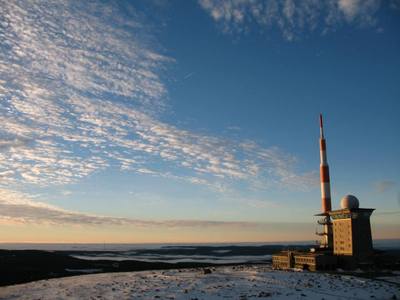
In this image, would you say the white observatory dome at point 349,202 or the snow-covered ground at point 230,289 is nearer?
the snow-covered ground at point 230,289

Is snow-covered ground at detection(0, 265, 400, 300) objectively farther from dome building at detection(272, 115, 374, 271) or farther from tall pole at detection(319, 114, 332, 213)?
tall pole at detection(319, 114, 332, 213)

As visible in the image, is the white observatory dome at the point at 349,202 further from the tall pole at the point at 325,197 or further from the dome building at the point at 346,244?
the tall pole at the point at 325,197

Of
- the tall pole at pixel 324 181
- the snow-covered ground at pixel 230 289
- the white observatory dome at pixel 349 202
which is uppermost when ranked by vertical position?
the tall pole at pixel 324 181

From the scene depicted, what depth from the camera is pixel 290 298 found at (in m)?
42.8

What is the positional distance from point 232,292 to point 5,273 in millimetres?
56060

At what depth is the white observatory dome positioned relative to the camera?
7706 centimetres

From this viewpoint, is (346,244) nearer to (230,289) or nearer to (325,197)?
(325,197)

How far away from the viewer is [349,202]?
253 ft

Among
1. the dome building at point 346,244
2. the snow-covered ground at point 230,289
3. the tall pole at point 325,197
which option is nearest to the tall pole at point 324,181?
the tall pole at point 325,197

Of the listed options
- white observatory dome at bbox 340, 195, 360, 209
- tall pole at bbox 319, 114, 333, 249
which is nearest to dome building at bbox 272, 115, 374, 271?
white observatory dome at bbox 340, 195, 360, 209

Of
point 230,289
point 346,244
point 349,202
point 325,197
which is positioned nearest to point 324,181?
point 325,197

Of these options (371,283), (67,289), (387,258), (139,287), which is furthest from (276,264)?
(67,289)

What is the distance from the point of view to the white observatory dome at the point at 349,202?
3034 inches

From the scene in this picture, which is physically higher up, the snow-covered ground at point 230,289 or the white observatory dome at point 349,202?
the white observatory dome at point 349,202
